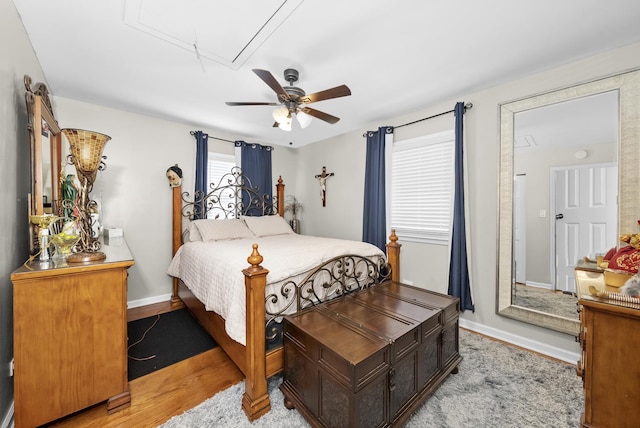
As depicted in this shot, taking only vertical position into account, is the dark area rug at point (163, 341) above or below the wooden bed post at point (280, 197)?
below

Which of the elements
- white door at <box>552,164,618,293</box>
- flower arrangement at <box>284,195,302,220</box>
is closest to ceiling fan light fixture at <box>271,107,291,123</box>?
white door at <box>552,164,618,293</box>

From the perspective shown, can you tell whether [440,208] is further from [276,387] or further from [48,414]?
[48,414]

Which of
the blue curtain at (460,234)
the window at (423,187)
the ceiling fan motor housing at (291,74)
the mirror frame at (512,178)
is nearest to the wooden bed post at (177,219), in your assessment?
the ceiling fan motor housing at (291,74)

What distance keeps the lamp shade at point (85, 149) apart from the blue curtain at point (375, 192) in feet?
9.46

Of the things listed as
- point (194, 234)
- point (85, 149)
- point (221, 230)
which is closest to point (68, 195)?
point (85, 149)

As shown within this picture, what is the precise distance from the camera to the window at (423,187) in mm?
2973

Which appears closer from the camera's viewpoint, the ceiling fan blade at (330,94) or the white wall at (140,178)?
the ceiling fan blade at (330,94)

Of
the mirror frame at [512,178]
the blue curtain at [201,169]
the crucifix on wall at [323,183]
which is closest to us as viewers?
the mirror frame at [512,178]

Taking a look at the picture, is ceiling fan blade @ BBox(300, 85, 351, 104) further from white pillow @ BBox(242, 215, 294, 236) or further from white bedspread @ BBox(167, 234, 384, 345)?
white pillow @ BBox(242, 215, 294, 236)

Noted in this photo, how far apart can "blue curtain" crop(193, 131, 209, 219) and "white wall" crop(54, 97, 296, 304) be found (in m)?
0.12

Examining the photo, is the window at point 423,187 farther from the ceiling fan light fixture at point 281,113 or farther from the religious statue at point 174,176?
the religious statue at point 174,176

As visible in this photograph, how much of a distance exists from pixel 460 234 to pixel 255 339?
7.59 ft

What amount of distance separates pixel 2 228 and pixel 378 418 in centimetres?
232

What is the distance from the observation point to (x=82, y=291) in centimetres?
142
